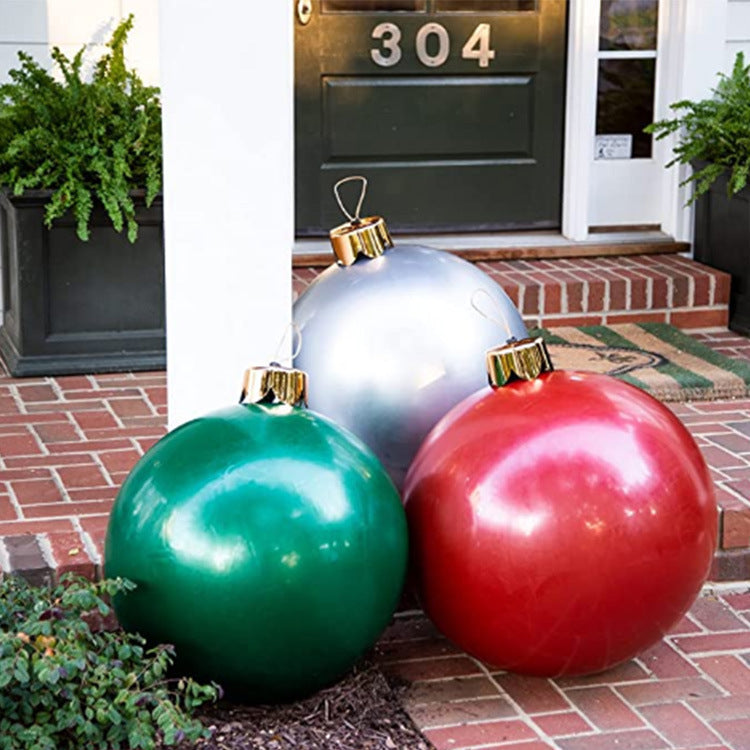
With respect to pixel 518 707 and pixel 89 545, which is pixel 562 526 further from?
pixel 89 545

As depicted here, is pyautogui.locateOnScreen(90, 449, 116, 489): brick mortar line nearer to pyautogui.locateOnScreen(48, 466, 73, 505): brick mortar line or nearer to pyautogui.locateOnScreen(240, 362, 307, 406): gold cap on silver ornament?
pyautogui.locateOnScreen(48, 466, 73, 505): brick mortar line

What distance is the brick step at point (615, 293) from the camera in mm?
5586

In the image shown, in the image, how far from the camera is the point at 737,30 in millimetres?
6070

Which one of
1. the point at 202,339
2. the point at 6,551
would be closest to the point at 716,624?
the point at 202,339

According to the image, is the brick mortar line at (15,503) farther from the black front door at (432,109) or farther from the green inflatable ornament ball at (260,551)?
the black front door at (432,109)

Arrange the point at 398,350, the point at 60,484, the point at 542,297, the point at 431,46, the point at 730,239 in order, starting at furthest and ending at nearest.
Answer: the point at 431,46
the point at 730,239
the point at 542,297
the point at 60,484
the point at 398,350

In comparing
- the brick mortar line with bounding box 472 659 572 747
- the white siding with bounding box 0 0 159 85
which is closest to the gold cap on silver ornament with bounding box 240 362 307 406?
the brick mortar line with bounding box 472 659 572 747

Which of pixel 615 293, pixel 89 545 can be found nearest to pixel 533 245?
pixel 615 293

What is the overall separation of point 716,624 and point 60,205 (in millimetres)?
2459

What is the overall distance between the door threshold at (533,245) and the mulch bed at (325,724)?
289 centimetres

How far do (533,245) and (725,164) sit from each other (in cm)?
Result: 81

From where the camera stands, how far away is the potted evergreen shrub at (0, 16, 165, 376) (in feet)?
16.2

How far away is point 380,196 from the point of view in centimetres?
603

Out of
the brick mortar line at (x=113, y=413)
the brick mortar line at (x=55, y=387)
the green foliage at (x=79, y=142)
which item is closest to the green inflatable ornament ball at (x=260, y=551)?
the brick mortar line at (x=113, y=413)
